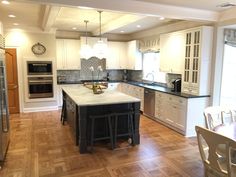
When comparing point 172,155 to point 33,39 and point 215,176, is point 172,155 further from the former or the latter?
point 33,39

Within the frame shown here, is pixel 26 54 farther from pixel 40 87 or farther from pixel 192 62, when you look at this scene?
pixel 192 62

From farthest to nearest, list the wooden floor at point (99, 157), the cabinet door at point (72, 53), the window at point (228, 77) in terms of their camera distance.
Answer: the cabinet door at point (72, 53) < the window at point (228, 77) < the wooden floor at point (99, 157)

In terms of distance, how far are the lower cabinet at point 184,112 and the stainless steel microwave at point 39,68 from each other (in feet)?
12.2

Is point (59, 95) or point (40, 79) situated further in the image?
point (59, 95)

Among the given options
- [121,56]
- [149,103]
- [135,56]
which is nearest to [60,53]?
[121,56]

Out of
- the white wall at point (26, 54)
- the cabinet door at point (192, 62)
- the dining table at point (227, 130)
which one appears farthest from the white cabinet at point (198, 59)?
the white wall at point (26, 54)

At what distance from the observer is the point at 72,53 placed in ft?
22.4

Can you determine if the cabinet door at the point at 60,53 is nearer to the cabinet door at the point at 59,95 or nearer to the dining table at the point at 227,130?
the cabinet door at the point at 59,95

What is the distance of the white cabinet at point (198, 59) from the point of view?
417 centimetres

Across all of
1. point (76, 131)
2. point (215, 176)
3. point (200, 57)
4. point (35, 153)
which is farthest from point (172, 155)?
point (35, 153)

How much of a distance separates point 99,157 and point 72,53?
433 cm

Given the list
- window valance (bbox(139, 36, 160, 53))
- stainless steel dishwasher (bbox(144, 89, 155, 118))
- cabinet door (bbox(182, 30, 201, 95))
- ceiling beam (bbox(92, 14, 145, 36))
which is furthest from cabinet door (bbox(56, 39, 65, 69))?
cabinet door (bbox(182, 30, 201, 95))

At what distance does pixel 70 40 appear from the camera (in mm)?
6766

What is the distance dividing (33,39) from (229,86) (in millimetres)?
5598
